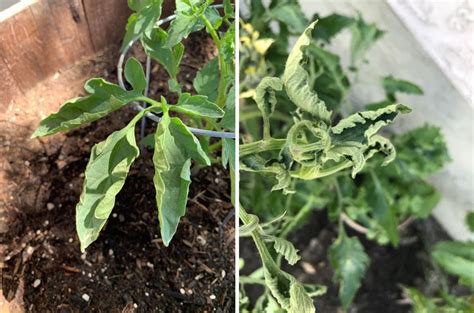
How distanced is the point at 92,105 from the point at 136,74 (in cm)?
7

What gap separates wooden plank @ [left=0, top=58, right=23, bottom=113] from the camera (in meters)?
1.02

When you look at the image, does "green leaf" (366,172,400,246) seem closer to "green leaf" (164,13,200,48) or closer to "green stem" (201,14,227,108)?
"green stem" (201,14,227,108)

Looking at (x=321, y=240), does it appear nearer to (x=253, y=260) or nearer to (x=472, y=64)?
(x=253, y=260)

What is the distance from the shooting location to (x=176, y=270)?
3.10 ft

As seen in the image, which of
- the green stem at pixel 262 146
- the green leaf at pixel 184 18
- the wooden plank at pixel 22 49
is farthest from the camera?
the wooden plank at pixel 22 49

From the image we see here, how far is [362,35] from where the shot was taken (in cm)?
112

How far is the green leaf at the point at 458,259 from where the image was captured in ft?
3.64

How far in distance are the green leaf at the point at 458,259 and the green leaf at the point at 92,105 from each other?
69 cm

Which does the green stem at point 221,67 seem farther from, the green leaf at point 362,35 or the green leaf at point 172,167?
the green leaf at point 362,35

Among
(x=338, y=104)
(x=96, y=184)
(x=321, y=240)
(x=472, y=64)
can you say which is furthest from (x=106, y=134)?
(x=472, y=64)

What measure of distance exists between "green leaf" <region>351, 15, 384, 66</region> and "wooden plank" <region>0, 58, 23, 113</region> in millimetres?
619

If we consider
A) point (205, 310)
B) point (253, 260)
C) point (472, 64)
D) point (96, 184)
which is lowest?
point (253, 260)

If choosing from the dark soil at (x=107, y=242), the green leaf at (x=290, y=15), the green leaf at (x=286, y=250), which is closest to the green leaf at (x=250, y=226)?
the green leaf at (x=286, y=250)

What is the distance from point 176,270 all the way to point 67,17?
457 mm
